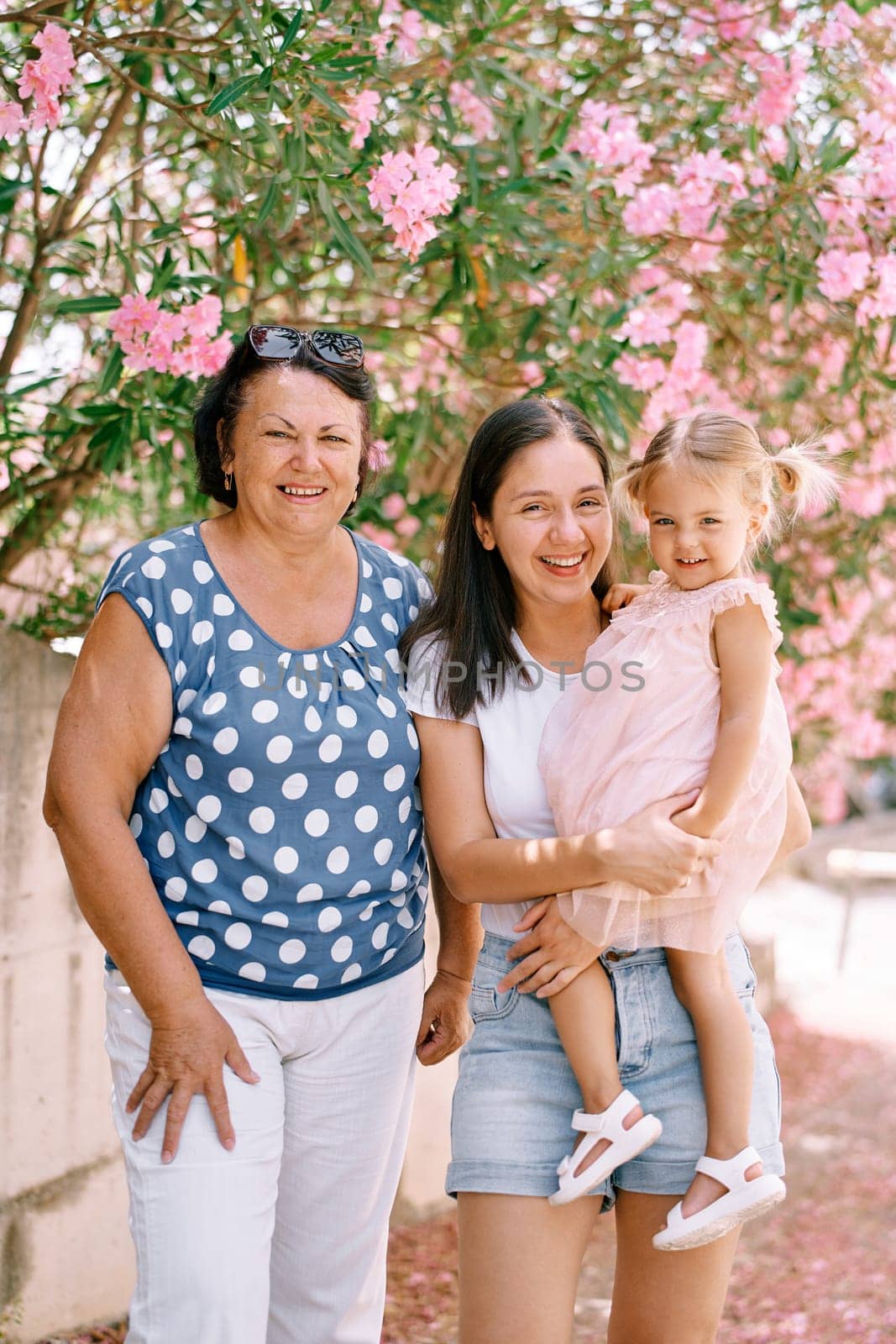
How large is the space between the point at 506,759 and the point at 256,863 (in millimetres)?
422

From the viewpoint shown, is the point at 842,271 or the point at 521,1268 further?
the point at 842,271

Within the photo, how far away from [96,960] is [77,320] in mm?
1694

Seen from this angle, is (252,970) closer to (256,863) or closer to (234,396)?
(256,863)

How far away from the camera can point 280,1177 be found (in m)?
2.07

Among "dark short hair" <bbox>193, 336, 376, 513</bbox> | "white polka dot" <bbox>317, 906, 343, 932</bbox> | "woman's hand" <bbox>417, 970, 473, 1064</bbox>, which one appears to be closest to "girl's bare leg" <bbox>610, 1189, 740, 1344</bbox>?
"woman's hand" <bbox>417, 970, 473, 1064</bbox>

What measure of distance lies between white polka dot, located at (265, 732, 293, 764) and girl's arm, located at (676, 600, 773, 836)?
0.58 m

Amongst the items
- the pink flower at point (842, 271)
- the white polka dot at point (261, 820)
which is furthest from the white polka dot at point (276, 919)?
the pink flower at point (842, 271)

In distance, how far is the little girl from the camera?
190 centimetres

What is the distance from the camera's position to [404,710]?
2.07 meters

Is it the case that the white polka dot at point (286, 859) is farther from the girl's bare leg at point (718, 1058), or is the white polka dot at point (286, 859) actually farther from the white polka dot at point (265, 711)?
the girl's bare leg at point (718, 1058)

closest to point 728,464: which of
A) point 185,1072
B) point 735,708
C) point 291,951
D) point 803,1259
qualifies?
point 735,708

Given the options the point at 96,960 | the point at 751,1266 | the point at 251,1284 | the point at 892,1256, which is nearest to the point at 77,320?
the point at 96,960

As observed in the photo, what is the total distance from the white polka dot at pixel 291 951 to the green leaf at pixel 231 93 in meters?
1.38

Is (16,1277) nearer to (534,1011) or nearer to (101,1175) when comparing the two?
(101,1175)
